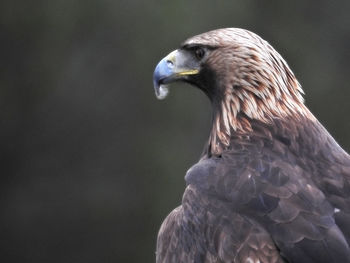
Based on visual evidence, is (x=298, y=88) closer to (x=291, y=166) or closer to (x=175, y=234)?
(x=291, y=166)

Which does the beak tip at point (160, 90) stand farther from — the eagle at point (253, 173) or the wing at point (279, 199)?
the wing at point (279, 199)

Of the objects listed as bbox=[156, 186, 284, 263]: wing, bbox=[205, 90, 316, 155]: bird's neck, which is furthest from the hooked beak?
bbox=[156, 186, 284, 263]: wing

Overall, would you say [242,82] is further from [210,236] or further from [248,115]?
[210,236]

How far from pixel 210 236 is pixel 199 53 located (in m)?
1.13

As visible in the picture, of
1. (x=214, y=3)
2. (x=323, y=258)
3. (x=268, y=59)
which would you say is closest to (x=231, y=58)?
(x=268, y=59)

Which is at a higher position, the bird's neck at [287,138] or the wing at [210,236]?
the bird's neck at [287,138]

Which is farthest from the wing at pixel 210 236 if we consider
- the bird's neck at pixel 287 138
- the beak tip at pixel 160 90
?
the beak tip at pixel 160 90

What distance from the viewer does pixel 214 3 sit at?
11.4 m

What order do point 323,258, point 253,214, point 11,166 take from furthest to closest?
point 11,166 < point 253,214 < point 323,258

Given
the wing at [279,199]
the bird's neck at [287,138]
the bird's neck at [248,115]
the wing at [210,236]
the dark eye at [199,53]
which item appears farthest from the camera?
the dark eye at [199,53]

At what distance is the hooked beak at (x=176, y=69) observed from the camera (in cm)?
510

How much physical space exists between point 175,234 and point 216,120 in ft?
2.40

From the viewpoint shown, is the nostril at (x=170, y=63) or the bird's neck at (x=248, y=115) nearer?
the bird's neck at (x=248, y=115)

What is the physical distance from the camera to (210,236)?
4289 mm
